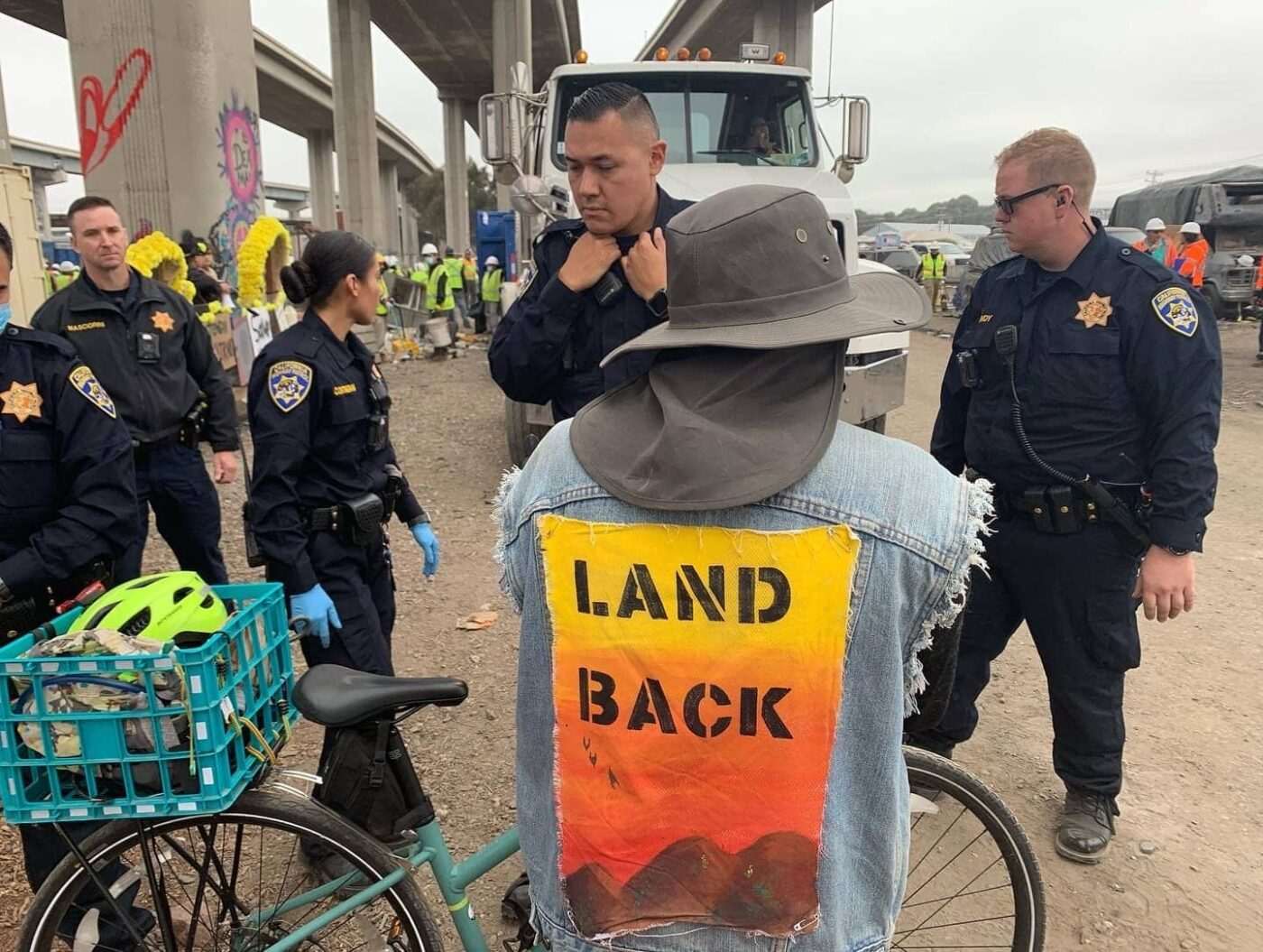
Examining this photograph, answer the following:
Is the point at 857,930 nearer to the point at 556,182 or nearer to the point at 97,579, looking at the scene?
the point at 97,579

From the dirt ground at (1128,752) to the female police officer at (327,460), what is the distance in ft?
2.60

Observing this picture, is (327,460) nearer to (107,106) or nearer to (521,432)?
(521,432)

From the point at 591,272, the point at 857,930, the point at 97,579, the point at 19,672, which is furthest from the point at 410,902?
the point at 591,272

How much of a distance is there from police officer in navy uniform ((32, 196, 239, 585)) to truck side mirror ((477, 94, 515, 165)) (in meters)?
2.79

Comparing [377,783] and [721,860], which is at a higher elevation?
[721,860]

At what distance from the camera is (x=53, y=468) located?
8.34 feet

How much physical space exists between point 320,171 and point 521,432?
53.6 meters

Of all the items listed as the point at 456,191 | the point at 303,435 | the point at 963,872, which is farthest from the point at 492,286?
the point at 456,191

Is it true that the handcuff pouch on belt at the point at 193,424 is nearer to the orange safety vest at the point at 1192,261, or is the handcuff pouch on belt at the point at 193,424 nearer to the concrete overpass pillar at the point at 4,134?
the orange safety vest at the point at 1192,261

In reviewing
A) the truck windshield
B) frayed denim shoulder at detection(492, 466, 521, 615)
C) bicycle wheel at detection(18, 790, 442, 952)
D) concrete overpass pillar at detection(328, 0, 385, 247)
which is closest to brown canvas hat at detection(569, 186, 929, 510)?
frayed denim shoulder at detection(492, 466, 521, 615)

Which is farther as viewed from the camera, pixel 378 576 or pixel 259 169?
pixel 259 169

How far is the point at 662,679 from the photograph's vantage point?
126 cm

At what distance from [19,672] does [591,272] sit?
5.27ft

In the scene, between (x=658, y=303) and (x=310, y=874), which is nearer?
(x=310, y=874)
